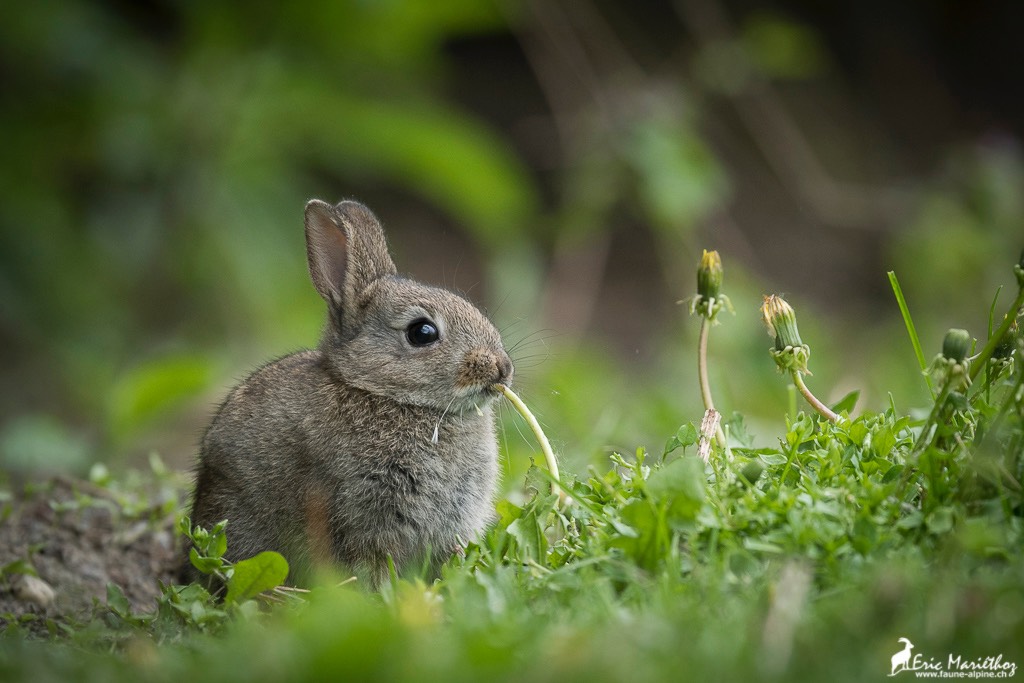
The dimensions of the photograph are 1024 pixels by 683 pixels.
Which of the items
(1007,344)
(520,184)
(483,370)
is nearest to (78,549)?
(483,370)

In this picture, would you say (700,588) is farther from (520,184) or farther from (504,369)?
(520,184)

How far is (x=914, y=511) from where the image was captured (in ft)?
9.49

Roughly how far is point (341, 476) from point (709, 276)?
1.47 metres

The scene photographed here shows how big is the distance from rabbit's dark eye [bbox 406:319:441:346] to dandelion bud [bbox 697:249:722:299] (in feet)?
3.83

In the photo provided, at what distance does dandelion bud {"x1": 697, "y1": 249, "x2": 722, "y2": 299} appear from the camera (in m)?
3.58

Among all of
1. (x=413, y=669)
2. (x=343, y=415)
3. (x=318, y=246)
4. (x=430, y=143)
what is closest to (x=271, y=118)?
(x=430, y=143)

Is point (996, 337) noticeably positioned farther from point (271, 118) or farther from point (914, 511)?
point (271, 118)

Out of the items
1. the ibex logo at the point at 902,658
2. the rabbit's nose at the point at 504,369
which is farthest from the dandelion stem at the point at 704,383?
the ibex logo at the point at 902,658

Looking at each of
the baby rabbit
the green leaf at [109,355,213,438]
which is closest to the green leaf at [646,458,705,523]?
the baby rabbit

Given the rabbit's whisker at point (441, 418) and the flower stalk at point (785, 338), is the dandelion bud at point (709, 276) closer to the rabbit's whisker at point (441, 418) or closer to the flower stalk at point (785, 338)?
the flower stalk at point (785, 338)

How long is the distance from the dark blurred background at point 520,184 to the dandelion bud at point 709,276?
2.39 meters

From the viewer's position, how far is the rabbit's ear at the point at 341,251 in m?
4.45

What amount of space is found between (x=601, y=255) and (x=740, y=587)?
785cm

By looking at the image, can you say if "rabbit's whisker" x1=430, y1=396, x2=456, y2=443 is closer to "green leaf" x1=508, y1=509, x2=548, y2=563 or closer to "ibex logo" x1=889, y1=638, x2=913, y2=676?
"green leaf" x1=508, y1=509, x2=548, y2=563
